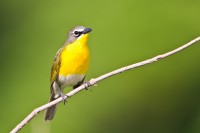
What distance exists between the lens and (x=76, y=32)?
393 centimetres

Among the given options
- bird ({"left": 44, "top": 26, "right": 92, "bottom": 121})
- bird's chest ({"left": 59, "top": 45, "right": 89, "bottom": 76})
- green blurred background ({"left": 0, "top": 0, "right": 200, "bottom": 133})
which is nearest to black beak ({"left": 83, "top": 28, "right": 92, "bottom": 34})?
bird ({"left": 44, "top": 26, "right": 92, "bottom": 121})

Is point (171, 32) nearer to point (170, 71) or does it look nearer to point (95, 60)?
point (170, 71)

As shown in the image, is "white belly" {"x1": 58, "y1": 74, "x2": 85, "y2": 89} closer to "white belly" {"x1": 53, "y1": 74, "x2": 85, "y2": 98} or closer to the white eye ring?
"white belly" {"x1": 53, "y1": 74, "x2": 85, "y2": 98}

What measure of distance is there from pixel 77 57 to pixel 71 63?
3.0 inches

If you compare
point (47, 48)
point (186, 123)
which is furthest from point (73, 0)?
point (186, 123)

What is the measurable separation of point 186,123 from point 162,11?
817 millimetres

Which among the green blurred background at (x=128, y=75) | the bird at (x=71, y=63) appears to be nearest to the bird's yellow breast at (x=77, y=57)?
the bird at (x=71, y=63)

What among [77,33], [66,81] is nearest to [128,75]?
[66,81]

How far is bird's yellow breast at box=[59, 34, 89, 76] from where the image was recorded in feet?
12.8

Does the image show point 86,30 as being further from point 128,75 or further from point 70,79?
point 128,75

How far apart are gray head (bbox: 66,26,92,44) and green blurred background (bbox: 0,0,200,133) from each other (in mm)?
482

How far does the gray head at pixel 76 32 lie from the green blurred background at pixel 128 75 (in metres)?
0.48

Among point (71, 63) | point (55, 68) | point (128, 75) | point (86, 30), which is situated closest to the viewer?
point (86, 30)

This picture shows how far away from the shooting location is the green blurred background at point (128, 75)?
4.54 m
